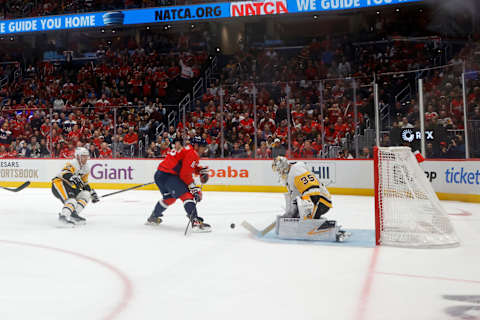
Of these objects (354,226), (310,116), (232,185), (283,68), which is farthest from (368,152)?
(283,68)

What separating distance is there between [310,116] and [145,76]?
27.8ft

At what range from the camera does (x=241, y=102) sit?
11.9 meters

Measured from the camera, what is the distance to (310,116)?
1116 cm

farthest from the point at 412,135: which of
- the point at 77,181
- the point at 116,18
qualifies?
the point at 116,18

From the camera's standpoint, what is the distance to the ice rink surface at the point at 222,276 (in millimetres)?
2998

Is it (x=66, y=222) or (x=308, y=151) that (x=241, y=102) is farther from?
(x=66, y=222)

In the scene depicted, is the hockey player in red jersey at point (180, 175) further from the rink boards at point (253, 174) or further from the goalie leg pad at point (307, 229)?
the rink boards at point (253, 174)

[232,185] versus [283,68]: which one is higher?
[283,68]

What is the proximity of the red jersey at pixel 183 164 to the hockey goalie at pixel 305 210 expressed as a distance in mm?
1226

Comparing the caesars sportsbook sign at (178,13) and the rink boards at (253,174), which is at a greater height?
the caesars sportsbook sign at (178,13)

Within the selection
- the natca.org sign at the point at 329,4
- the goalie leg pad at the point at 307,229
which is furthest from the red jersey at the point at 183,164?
the natca.org sign at the point at 329,4

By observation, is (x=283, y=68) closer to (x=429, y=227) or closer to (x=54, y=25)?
(x=54, y=25)

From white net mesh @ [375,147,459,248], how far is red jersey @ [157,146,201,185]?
2204mm

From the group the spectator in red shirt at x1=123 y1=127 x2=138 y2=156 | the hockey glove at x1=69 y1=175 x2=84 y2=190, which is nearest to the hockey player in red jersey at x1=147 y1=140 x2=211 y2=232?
the hockey glove at x1=69 y1=175 x2=84 y2=190
